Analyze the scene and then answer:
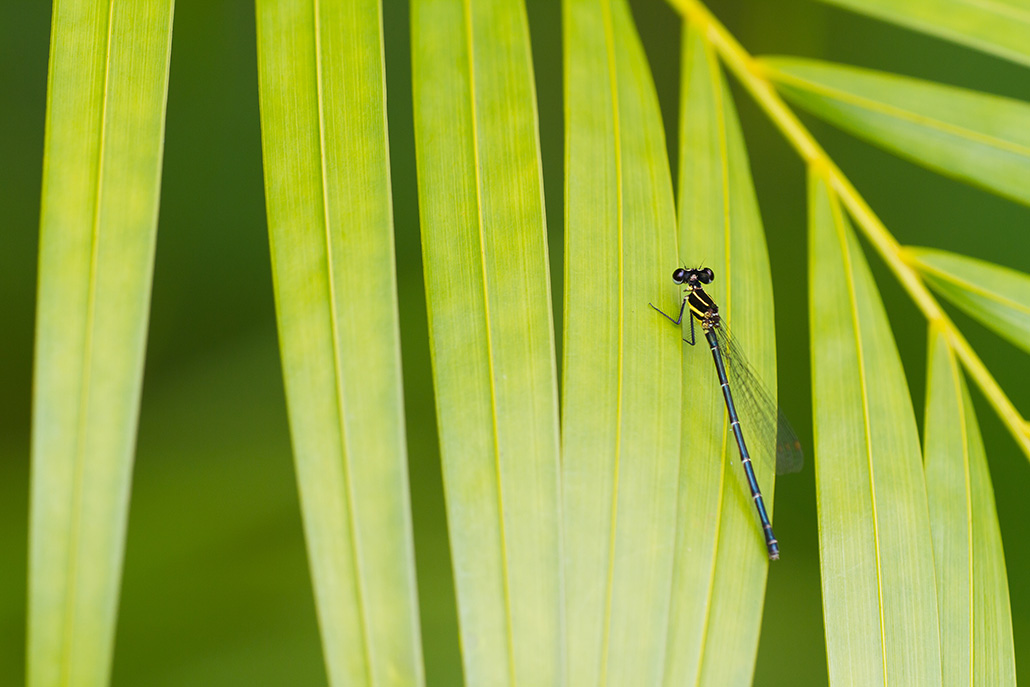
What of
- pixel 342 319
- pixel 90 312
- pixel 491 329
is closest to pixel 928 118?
pixel 491 329

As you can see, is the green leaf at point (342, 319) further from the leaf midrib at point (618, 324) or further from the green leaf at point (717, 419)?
the green leaf at point (717, 419)

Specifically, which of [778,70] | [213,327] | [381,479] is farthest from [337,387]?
[213,327]

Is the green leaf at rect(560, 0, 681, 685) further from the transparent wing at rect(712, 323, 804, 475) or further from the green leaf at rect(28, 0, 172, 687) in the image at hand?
the green leaf at rect(28, 0, 172, 687)

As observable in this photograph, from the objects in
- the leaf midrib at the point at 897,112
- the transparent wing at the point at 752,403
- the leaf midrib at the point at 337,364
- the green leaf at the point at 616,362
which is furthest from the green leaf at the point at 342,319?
the leaf midrib at the point at 897,112

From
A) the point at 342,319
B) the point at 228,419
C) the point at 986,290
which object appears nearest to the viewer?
the point at 342,319

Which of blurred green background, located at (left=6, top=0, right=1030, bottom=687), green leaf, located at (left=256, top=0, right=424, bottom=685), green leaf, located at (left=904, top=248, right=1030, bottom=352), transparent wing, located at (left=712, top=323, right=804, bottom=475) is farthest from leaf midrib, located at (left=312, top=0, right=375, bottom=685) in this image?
blurred green background, located at (left=6, top=0, right=1030, bottom=687)

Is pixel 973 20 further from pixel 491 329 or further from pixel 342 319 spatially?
pixel 342 319
